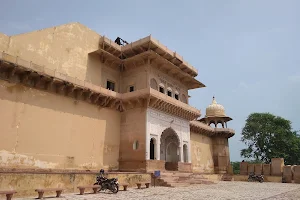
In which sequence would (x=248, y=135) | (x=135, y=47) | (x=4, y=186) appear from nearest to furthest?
(x=4, y=186), (x=135, y=47), (x=248, y=135)

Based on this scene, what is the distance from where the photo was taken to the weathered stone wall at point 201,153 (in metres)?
25.8

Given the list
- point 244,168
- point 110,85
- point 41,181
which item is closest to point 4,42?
point 41,181

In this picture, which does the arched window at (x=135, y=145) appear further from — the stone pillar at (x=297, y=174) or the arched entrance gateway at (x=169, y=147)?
the stone pillar at (x=297, y=174)

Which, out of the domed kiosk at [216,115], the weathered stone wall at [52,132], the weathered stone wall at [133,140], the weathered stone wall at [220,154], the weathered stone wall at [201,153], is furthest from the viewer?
the domed kiosk at [216,115]

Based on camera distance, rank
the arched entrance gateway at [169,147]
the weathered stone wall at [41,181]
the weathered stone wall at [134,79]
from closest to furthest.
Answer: the weathered stone wall at [41,181] → the weathered stone wall at [134,79] → the arched entrance gateway at [169,147]

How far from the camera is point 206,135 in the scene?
28.8m

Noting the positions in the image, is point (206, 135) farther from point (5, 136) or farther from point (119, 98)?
point (5, 136)

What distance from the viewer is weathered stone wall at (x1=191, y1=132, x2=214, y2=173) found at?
2577 cm

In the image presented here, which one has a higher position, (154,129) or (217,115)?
(217,115)

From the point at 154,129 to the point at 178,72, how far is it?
5825 mm

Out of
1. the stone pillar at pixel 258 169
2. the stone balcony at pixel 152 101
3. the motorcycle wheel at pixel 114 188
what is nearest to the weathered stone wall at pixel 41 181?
the motorcycle wheel at pixel 114 188

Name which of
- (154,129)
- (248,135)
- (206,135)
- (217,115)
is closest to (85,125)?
(154,129)

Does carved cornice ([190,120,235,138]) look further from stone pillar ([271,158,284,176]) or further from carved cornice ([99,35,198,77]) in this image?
carved cornice ([99,35,198,77])

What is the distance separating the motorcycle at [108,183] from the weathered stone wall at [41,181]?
20.7 inches
